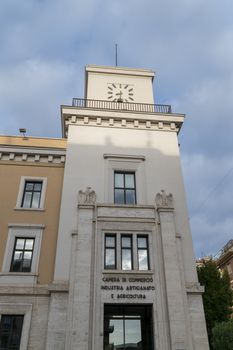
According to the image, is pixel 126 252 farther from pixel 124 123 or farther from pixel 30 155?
pixel 124 123

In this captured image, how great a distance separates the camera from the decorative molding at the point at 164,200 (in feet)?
65.8

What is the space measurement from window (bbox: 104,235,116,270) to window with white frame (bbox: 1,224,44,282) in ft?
12.9

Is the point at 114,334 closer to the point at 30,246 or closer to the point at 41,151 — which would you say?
the point at 30,246

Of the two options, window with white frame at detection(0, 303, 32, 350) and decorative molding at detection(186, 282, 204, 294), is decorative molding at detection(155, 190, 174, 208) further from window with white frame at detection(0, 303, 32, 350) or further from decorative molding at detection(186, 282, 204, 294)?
window with white frame at detection(0, 303, 32, 350)

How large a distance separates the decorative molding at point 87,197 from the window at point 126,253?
293cm

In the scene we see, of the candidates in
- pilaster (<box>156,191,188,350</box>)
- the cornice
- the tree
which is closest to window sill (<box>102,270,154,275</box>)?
pilaster (<box>156,191,188,350</box>)

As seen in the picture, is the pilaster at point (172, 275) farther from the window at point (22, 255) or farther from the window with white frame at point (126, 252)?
the window at point (22, 255)

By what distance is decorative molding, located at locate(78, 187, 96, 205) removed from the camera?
1975 centimetres

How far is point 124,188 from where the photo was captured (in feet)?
70.2

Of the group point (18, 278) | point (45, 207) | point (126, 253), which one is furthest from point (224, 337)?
point (45, 207)

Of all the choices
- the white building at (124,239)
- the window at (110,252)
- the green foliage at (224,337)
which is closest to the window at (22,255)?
the white building at (124,239)

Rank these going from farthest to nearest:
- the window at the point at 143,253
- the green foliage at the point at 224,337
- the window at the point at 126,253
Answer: the window at the point at 143,253 → the window at the point at 126,253 → the green foliage at the point at 224,337

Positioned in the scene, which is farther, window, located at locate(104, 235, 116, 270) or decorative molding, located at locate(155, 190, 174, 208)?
decorative molding, located at locate(155, 190, 174, 208)

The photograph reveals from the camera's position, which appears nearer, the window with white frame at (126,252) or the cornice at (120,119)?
the window with white frame at (126,252)
